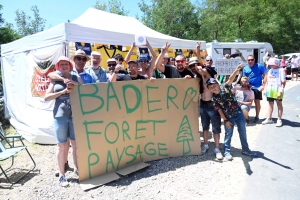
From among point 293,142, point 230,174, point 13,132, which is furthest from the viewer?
point 13,132

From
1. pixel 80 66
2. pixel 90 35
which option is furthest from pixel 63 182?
pixel 90 35

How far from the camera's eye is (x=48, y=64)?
5.21 meters

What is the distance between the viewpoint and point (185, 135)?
13.2 feet

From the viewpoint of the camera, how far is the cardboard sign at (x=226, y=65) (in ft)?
18.5

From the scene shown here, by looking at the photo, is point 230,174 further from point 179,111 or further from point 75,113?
point 75,113

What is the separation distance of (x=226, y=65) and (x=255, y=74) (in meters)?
0.95

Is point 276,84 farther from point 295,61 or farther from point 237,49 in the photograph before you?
point 295,61

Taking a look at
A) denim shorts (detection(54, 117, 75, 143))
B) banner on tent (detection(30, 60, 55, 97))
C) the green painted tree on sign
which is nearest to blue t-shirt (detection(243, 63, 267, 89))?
the green painted tree on sign

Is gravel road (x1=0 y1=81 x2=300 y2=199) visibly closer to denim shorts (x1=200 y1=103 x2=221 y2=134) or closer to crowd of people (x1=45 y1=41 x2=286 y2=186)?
crowd of people (x1=45 y1=41 x2=286 y2=186)

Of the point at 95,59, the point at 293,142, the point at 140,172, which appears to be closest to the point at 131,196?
the point at 140,172

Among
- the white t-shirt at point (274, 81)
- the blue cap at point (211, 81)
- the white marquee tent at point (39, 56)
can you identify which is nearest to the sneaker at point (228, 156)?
the blue cap at point (211, 81)

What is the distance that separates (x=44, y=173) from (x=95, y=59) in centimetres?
210

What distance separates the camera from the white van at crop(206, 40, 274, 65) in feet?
46.5

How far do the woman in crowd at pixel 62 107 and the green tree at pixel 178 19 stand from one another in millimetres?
25490
